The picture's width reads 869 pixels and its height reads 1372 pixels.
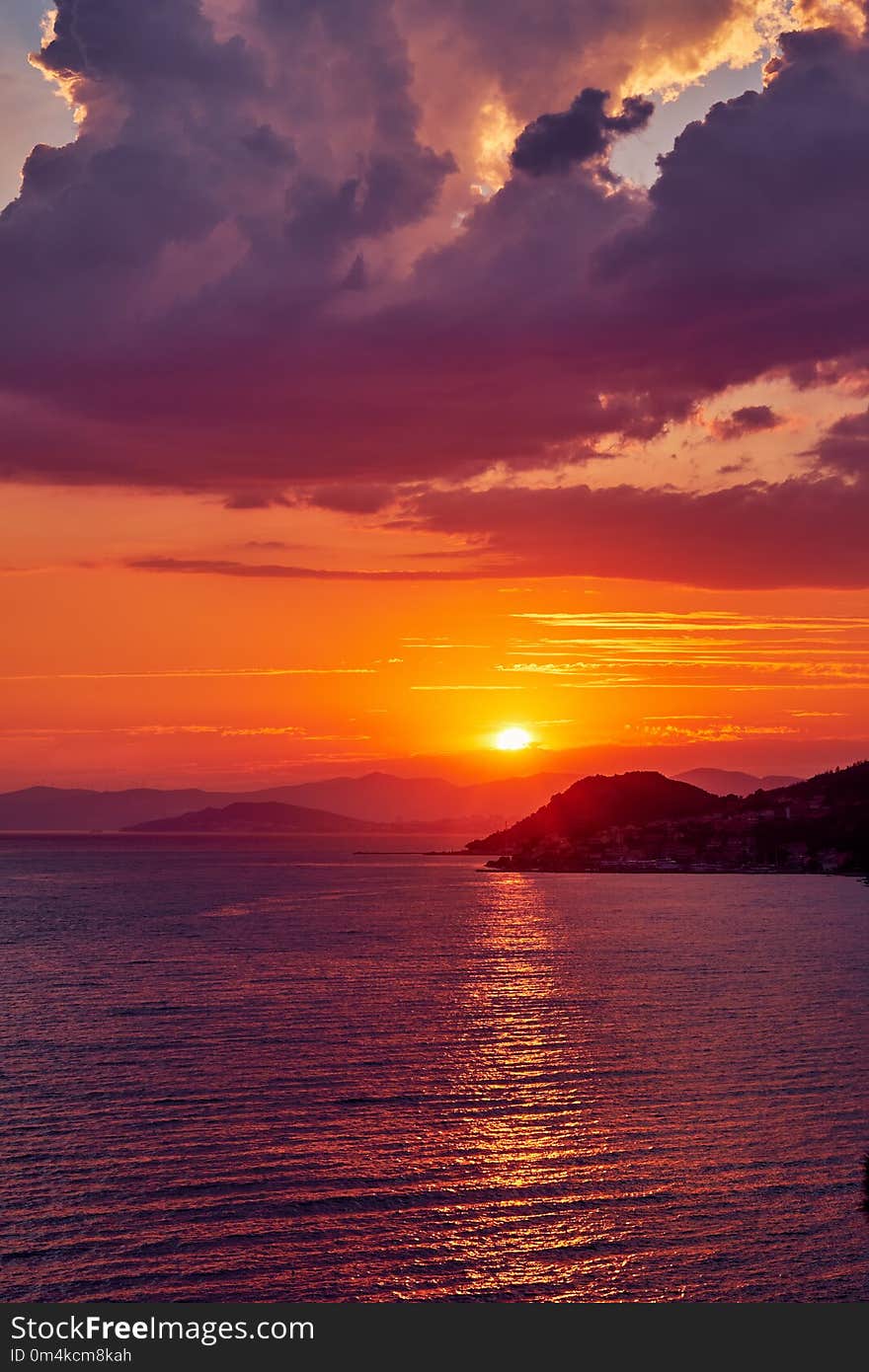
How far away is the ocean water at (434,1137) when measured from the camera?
127 ft

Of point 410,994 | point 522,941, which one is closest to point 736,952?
point 522,941

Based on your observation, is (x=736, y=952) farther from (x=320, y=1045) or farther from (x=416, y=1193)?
(x=416, y=1193)

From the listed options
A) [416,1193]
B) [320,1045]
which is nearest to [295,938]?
[320,1045]

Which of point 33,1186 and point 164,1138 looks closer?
point 33,1186

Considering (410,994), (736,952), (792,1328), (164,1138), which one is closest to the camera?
(792,1328)

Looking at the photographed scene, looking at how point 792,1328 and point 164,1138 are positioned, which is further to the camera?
point 164,1138

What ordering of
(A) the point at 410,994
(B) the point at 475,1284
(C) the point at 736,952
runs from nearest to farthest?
(B) the point at 475,1284 < (A) the point at 410,994 < (C) the point at 736,952

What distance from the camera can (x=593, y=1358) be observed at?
31.2 meters

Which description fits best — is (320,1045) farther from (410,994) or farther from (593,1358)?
(593,1358)

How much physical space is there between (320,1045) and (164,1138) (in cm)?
2244

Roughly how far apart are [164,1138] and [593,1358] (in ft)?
87.2

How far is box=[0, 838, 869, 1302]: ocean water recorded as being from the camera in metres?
38.6

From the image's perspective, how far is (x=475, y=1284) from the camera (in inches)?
1468

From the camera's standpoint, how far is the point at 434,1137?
53219 millimetres
